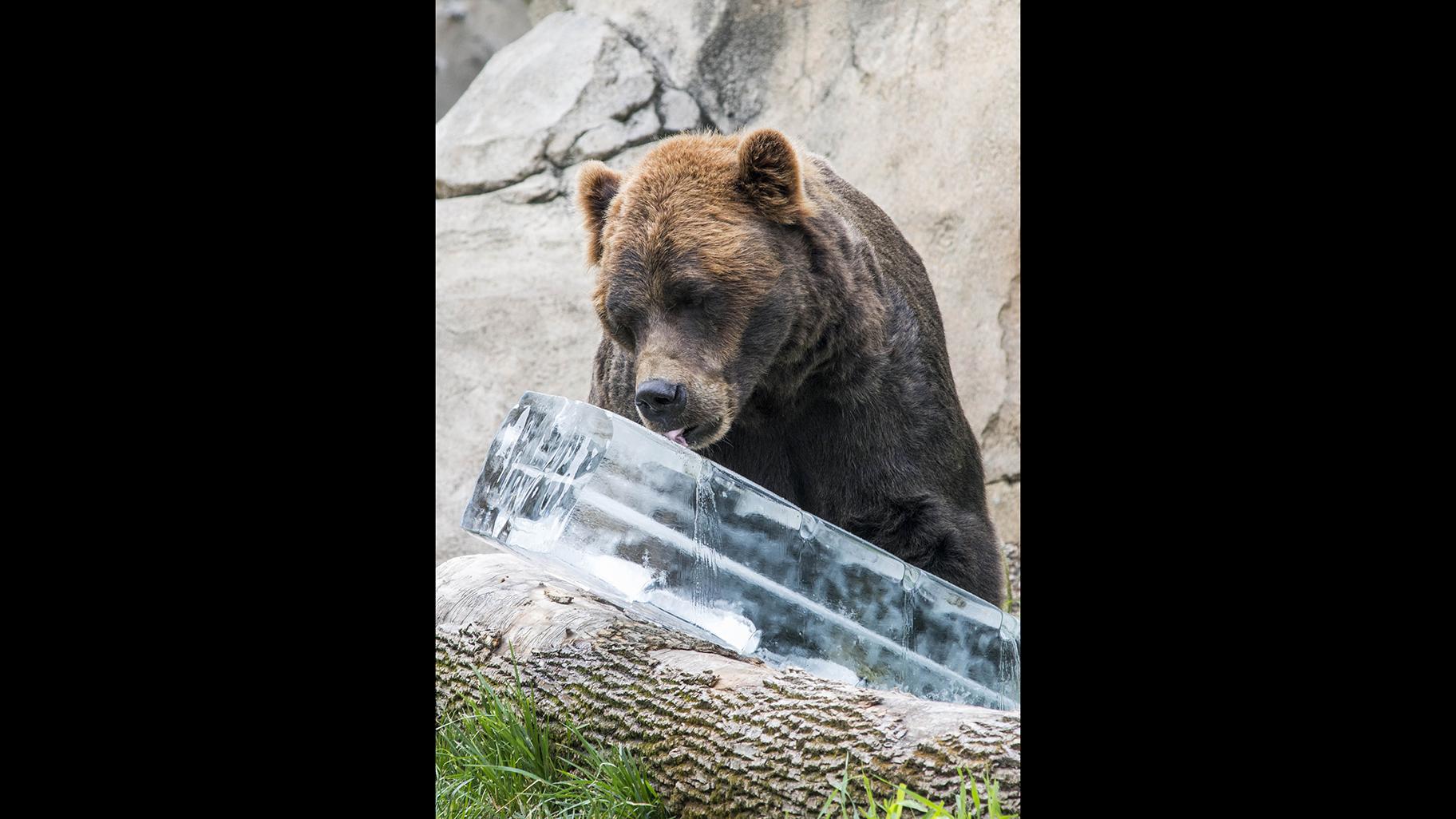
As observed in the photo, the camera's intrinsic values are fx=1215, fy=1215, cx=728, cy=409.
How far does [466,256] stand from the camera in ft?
24.2

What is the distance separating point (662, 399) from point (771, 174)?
808mm

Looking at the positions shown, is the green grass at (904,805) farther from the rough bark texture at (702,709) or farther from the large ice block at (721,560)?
the large ice block at (721,560)

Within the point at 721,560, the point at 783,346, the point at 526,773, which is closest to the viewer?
the point at 526,773

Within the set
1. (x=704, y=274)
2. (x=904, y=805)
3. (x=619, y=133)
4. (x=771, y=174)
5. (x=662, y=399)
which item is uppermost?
(x=771, y=174)

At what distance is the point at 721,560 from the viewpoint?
3.28 metres

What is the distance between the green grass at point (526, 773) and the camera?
114 inches

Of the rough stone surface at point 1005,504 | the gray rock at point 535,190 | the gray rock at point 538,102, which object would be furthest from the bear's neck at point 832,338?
the gray rock at point 535,190

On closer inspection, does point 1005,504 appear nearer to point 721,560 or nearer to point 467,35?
point 721,560

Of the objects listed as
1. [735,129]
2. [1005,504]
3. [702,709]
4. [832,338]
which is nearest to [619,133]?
[735,129]

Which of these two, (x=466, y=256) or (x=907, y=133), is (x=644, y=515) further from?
(x=466, y=256)

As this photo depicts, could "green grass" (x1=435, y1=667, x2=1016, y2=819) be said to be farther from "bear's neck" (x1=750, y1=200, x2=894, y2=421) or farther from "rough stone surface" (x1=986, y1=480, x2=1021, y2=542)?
"rough stone surface" (x1=986, y1=480, x2=1021, y2=542)

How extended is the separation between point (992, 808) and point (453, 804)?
1.49 meters

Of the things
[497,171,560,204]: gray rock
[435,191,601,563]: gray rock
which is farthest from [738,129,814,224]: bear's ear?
[497,171,560,204]: gray rock

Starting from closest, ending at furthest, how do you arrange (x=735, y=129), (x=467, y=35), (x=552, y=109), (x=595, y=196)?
(x=595, y=196) → (x=735, y=129) → (x=552, y=109) → (x=467, y=35)
